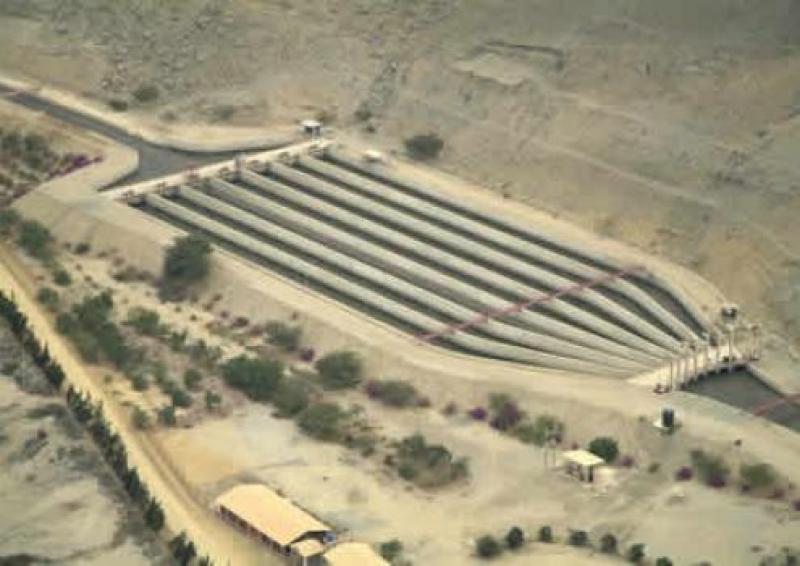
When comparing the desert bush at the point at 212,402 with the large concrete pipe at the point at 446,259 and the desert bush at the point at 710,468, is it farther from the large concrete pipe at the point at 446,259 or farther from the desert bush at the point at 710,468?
the desert bush at the point at 710,468

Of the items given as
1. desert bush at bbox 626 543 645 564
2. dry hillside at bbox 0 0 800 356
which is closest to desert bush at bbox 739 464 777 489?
desert bush at bbox 626 543 645 564

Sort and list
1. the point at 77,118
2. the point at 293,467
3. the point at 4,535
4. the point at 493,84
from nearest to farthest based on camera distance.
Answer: the point at 4,535 → the point at 293,467 → the point at 493,84 → the point at 77,118

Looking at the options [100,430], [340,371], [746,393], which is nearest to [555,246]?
[340,371]

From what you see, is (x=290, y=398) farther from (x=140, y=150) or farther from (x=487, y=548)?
(x=140, y=150)

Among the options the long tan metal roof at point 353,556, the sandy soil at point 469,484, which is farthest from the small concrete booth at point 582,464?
the long tan metal roof at point 353,556

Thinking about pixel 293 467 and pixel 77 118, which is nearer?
pixel 293 467

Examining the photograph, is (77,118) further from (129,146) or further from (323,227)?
(323,227)

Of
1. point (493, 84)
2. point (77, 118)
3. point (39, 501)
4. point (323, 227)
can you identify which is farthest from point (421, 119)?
point (39, 501)
